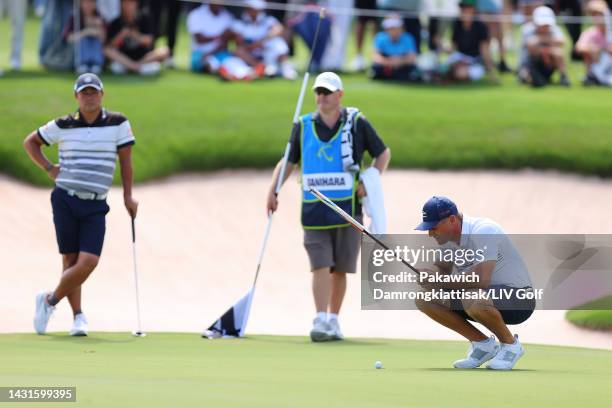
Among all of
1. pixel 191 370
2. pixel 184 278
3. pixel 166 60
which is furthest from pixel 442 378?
pixel 166 60

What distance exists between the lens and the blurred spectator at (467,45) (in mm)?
24062

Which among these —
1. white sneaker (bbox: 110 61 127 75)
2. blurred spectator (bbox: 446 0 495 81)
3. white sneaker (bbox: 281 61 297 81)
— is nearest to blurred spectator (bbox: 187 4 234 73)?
white sneaker (bbox: 281 61 297 81)

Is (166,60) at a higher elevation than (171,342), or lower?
higher

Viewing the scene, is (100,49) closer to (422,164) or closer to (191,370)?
(422,164)

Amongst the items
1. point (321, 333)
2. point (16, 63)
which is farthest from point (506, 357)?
point (16, 63)

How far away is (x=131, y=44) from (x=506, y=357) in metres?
13.9

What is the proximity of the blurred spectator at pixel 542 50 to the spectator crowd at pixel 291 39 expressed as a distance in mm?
16

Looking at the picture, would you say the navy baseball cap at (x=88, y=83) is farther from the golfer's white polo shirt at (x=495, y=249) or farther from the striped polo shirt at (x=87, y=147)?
the golfer's white polo shirt at (x=495, y=249)

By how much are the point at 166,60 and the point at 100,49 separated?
2.53 m

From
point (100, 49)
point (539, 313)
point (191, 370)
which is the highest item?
point (100, 49)

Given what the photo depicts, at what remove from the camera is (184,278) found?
1638 cm

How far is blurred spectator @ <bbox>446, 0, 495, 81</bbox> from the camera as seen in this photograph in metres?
24.1

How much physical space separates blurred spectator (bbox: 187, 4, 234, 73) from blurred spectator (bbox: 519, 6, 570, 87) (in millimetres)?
4778

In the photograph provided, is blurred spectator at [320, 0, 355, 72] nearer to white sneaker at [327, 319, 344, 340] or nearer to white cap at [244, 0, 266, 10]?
white cap at [244, 0, 266, 10]
